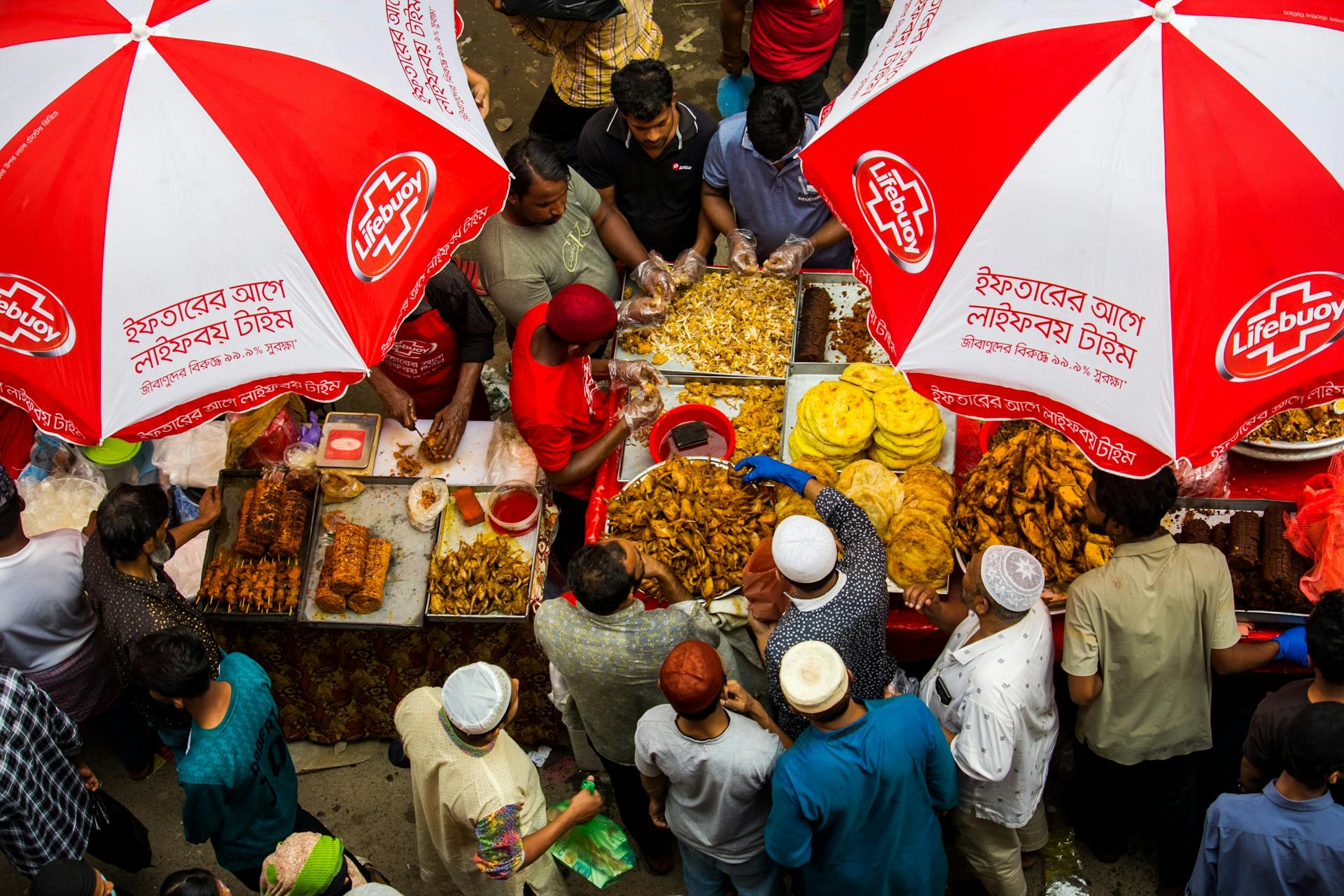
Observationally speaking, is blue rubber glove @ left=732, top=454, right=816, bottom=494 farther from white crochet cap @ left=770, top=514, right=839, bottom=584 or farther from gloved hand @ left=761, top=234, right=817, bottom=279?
gloved hand @ left=761, top=234, right=817, bottom=279

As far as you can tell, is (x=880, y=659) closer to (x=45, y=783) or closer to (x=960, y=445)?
(x=960, y=445)

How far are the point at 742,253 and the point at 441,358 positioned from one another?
62.0 inches

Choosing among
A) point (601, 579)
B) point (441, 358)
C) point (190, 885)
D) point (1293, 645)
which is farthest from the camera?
point (441, 358)

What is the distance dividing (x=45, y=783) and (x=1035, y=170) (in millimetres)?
4143

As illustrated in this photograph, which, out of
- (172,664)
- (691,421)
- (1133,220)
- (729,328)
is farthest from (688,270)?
(172,664)

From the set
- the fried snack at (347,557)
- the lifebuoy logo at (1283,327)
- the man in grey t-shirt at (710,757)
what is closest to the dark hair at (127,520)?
the fried snack at (347,557)

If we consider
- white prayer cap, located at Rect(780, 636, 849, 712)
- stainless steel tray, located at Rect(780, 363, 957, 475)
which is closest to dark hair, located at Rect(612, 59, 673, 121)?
stainless steel tray, located at Rect(780, 363, 957, 475)

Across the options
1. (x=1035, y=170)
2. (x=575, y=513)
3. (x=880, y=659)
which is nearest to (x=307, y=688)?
(x=575, y=513)

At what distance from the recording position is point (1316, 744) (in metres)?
3.04

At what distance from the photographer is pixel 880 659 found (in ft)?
12.6

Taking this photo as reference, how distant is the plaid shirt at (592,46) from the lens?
5848 millimetres

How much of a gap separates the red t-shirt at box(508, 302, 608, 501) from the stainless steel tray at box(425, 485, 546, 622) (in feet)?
1.08

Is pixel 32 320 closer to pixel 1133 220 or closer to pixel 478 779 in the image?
pixel 478 779

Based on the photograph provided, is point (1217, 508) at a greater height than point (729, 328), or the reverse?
point (729, 328)
